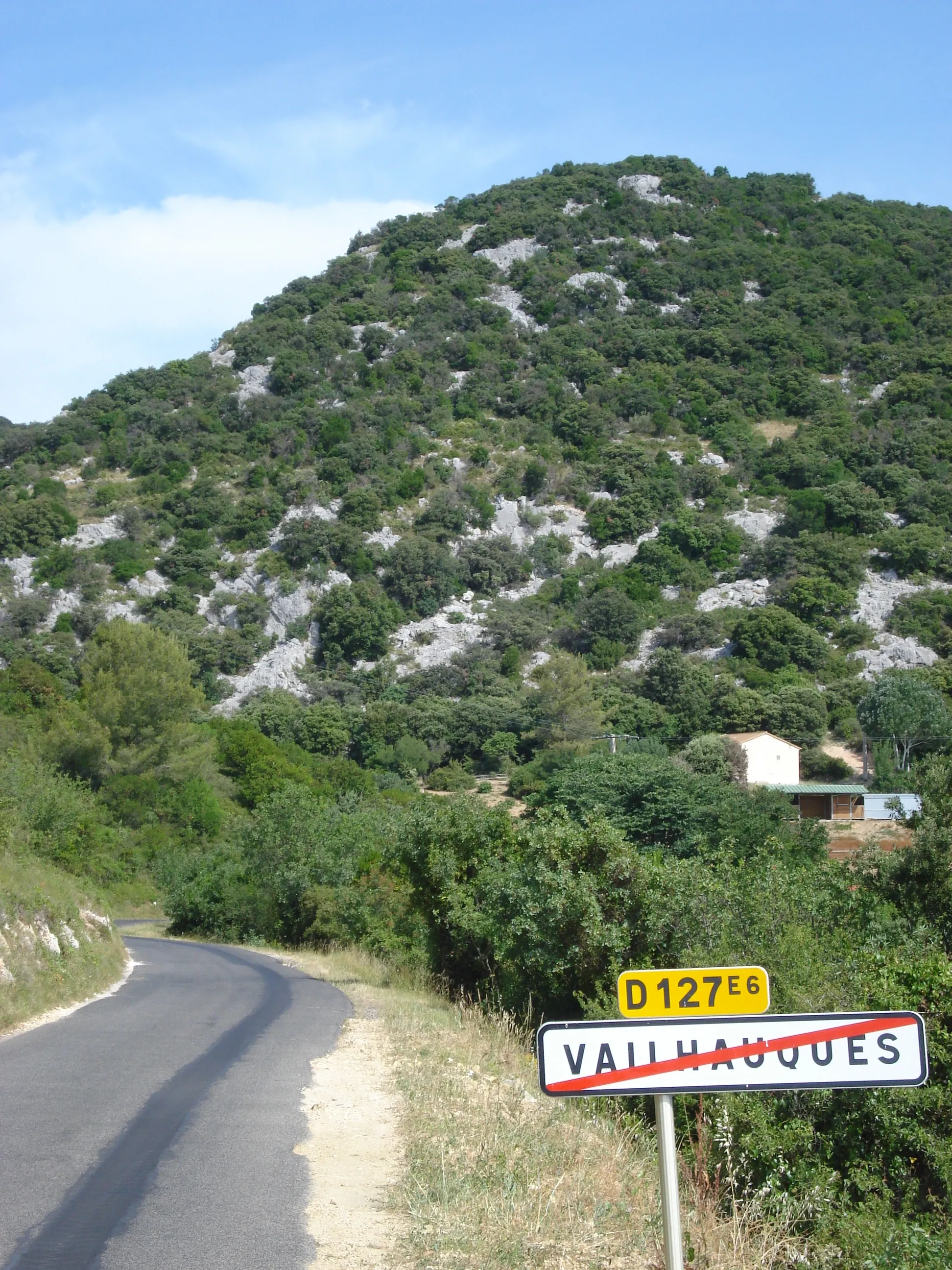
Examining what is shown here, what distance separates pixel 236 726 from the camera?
2682 inches

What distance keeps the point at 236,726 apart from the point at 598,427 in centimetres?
6135

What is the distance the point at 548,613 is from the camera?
91.2 m

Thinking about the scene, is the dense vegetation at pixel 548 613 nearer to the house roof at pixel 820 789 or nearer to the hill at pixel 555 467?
the hill at pixel 555 467

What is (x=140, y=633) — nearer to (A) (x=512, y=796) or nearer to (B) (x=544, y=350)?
(A) (x=512, y=796)

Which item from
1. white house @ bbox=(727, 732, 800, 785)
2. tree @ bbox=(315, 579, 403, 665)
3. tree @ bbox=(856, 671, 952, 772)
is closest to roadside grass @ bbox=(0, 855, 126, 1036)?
white house @ bbox=(727, 732, 800, 785)

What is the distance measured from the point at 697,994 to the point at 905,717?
63874mm

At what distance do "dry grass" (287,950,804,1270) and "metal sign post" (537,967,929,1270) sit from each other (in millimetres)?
2505

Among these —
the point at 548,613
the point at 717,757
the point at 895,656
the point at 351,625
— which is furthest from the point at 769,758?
the point at 351,625

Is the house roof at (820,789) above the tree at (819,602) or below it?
below

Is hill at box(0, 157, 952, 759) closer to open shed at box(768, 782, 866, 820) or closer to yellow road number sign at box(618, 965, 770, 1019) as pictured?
open shed at box(768, 782, 866, 820)

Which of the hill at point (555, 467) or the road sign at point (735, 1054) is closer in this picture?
the road sign at point (735, 1054)

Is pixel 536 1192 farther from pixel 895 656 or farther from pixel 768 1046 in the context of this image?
pixel 895 656

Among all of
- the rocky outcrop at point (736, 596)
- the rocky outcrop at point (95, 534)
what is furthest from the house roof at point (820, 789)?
the rocky outcrop at point (95, 534)

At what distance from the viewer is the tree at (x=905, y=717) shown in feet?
203
